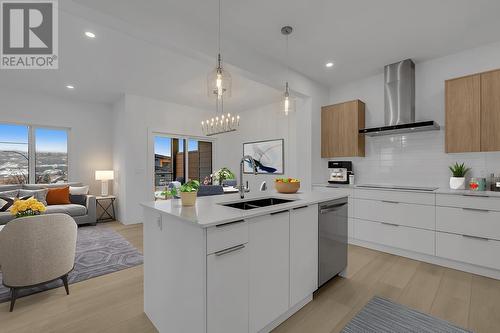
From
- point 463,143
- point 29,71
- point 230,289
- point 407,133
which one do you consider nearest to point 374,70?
point 407,133

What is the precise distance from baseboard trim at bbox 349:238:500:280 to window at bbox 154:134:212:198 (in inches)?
173

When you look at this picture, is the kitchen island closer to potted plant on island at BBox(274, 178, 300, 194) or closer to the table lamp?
potted plant on island at BBox(274, 178, 300, 194)

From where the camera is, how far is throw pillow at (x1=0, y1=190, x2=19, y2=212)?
3.91m

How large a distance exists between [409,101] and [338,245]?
2.53 m

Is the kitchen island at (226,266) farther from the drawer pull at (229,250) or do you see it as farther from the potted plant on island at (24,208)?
the potted plant on island at (24,208)

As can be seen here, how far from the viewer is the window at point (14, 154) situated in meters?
4.68

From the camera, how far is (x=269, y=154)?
5902 millimetres

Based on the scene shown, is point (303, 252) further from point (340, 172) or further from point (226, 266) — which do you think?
point (340, 172)

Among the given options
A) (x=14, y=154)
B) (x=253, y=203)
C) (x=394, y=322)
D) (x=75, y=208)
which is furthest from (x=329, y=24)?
(x=14, y=154)

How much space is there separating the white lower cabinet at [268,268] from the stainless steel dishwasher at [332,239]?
0.52 meters

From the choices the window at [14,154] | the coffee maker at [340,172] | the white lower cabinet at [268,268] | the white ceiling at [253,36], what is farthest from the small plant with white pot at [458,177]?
the window at [14,154]

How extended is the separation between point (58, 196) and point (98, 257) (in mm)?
2356

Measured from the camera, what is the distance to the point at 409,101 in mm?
3420

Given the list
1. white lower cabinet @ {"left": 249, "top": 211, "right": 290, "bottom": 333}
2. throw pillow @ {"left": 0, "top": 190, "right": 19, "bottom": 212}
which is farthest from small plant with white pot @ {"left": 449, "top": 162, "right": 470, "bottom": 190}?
throw pillow @ {"left": 0, "top": 190, "right": 19, "bottom": 212}
